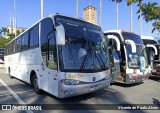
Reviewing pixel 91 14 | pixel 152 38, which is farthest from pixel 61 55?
pixel 91 14

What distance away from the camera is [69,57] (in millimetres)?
7199

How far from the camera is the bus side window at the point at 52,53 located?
739cm

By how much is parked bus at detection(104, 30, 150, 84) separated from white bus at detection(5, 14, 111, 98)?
8.38 feet

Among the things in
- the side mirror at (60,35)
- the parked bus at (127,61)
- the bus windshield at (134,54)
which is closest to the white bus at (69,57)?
the side mirror at (60,35)

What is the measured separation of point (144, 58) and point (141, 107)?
16.1 feet

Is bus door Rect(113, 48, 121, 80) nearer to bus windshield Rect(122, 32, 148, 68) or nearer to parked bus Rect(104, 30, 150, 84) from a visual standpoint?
parked bus Rect(104, 30, 150, 84)

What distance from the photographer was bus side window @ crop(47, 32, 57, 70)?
24.3ft

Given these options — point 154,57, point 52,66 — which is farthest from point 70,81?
point 154,57

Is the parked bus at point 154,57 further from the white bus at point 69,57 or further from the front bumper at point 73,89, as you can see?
the front bumper at point 73,89

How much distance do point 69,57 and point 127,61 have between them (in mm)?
4628

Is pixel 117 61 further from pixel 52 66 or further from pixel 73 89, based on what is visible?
pixel 73 89

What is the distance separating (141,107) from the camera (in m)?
7.39

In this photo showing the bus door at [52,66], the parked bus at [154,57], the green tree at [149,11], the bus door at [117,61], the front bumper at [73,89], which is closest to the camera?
the front bumper at [73,89]

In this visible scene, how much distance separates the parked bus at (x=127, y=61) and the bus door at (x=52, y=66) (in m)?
4.03
